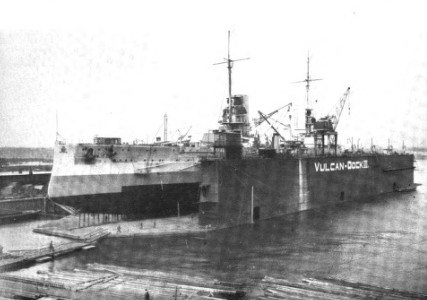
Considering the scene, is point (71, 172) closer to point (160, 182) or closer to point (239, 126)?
point (160, 182)

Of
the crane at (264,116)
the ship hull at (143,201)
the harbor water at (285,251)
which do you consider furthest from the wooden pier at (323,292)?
the crane at (264,116)

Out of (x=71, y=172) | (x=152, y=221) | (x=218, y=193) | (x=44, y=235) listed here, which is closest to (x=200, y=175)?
(x=218, y=193)

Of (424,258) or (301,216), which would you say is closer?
(424,258)

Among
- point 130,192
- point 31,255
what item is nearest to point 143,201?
point 130,192

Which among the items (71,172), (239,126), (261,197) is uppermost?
(239,126)

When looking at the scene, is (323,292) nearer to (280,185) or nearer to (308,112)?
(280,185)

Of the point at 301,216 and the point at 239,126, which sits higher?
the point at 239,126

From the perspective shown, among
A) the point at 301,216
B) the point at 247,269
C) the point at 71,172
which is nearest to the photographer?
the point at 247,269
